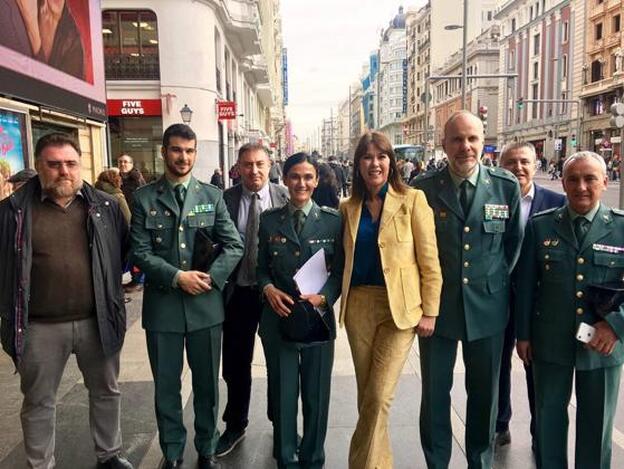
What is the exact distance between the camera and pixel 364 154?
2.92 meters

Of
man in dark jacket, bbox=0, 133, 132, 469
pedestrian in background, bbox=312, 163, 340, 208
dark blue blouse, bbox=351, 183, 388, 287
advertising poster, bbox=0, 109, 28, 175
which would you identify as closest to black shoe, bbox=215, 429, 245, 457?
man in dark jacket, bbox=0, 133, 132, 469

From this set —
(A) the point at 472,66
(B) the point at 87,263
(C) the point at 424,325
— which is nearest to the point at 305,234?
(C) the point at 424,325

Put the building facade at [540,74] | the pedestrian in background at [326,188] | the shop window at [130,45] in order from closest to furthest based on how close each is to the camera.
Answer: the pedestrian in background at [326,188], the shop window at [130,45], the building facade at [540,74]

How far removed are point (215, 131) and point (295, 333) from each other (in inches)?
780

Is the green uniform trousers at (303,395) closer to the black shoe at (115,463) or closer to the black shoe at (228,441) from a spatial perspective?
the black shoe at (228,441)

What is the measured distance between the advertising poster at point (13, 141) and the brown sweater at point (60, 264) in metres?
5.31

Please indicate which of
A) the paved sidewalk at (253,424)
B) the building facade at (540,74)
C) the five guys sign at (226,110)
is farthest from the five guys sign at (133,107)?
the building facade at (540,74)

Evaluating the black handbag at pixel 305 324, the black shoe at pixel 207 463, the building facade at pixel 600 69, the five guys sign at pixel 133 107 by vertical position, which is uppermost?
the building facade at pixel 600 69

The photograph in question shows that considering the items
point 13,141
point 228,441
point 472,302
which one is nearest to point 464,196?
point 472,302

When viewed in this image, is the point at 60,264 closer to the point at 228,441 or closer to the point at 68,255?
the point at 68,255

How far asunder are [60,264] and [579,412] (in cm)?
308

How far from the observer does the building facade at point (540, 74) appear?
165 ft

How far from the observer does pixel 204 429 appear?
3.30 meters

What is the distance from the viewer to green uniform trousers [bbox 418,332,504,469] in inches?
121
